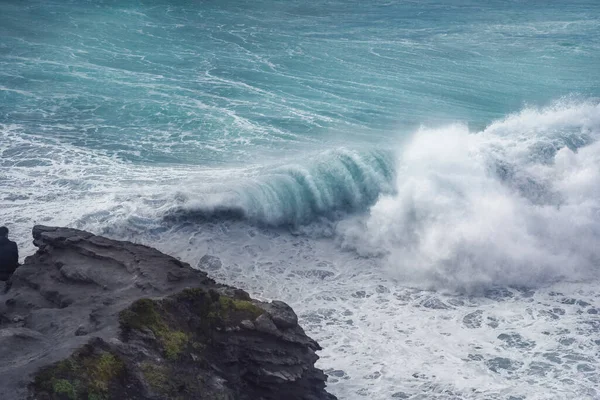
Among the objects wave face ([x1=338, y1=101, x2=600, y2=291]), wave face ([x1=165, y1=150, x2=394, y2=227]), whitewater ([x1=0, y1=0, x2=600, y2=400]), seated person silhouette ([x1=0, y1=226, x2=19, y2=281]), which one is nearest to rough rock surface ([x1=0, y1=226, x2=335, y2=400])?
seated person silhouette ([x1=0, y1=226, x2=19, y2=281])

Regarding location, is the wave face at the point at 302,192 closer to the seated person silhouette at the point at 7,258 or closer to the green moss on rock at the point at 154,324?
the seated person silhouette at the point at 7,258

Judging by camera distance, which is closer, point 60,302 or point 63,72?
point 60,302

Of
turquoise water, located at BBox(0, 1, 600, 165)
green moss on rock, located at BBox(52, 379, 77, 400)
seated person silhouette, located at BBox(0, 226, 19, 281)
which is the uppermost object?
turquoise water, located at BBox(0, 1, 600, 165)

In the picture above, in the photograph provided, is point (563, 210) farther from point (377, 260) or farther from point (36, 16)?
point (36, 16)

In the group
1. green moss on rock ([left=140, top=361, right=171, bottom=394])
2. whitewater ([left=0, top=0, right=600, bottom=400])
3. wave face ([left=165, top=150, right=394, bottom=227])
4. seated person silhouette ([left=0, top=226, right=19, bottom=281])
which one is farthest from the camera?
wave face ([left=165, top=150, right=394, bottom=227])

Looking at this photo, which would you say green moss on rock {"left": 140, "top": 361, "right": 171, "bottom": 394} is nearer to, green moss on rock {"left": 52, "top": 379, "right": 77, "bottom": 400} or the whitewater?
green moss on rock {"left": 52, "top": 379, "right": 77, "bottom": 400}

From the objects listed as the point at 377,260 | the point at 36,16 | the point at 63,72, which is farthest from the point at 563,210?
the point at 36,16

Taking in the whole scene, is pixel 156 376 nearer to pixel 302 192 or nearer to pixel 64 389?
pixel 64 389

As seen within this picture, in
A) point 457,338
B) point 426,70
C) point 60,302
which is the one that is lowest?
point 457,338

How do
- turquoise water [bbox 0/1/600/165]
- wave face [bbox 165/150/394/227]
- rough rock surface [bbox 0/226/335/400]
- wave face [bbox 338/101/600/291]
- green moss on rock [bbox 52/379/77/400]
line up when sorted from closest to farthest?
green moss on rock [bbox 52/379/77/400], rough rock surface [bbox 0/226/335/400], wave face [bbox 338/101/600/291], wave face [bbox 165/150/394/227], turquoise water [bbox 0/1/600/165]
